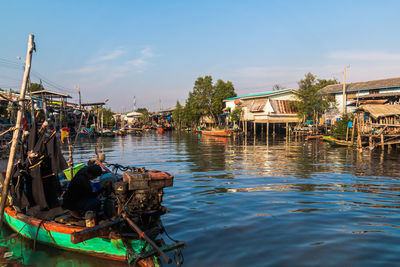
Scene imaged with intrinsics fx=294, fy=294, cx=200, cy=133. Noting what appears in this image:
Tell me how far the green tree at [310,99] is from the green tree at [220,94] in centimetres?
1782

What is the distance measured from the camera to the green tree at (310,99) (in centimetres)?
4223

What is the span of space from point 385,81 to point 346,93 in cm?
491

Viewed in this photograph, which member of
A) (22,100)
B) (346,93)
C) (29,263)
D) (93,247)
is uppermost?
(346,93)

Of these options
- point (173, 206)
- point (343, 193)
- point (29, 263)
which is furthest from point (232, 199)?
A: point (29, 263)

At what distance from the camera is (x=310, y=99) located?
4353 centimetres

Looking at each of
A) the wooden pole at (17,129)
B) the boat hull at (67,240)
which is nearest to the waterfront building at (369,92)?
the boat hull at (67,240)

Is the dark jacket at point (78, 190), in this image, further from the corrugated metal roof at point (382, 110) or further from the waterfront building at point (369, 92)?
the waterfront building at point (369, 92)

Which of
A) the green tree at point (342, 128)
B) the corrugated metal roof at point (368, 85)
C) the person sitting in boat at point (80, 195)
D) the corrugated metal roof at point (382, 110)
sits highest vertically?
the corrugated metal roof at point (368, 85)

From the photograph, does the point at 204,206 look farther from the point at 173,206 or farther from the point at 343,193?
the point at 343,193

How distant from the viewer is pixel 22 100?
657cm

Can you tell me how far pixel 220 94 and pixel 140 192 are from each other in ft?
185

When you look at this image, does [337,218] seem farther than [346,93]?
No

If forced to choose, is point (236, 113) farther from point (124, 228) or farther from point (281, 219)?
point (124, 228)

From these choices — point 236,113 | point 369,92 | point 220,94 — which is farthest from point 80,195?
point 220,94
